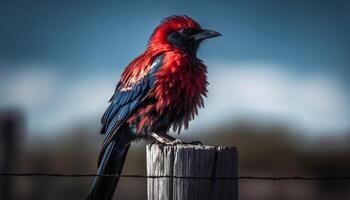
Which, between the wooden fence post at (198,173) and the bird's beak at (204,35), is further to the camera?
the bird's beak at (204,35)

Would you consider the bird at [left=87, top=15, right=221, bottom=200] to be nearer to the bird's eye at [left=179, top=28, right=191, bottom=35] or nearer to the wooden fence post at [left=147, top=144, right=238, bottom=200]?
the bird's eye at [left=179, top=28, right=191, bottom=35]

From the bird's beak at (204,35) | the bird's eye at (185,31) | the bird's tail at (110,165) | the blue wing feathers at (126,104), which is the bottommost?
the bird's tail at (110,165)

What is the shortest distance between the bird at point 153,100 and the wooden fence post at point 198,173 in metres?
1.63

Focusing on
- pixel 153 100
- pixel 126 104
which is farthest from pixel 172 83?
pixel 126 104

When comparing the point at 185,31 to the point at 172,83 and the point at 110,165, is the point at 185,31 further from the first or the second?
the point at 110,165

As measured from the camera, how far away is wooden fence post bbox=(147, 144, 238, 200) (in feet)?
14.0

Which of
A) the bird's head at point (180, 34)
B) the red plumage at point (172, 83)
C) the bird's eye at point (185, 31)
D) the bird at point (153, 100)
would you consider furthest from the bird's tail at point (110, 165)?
the bird's eye at point (185, 31)

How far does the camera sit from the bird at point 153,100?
609cm

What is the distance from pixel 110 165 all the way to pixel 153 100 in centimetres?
68

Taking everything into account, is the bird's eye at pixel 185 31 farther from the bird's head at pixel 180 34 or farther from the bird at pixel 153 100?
the bird at pixel 153 100

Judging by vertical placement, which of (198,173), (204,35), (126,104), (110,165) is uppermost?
(204,35)

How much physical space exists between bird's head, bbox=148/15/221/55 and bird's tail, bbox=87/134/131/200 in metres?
0.95

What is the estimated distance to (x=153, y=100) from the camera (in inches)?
243

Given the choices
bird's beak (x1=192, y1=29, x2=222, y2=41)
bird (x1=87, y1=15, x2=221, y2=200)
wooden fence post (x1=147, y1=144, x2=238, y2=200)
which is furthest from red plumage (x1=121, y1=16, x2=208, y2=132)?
wooden fence post (x1=147, y1=144, x2=238, y2=200)
